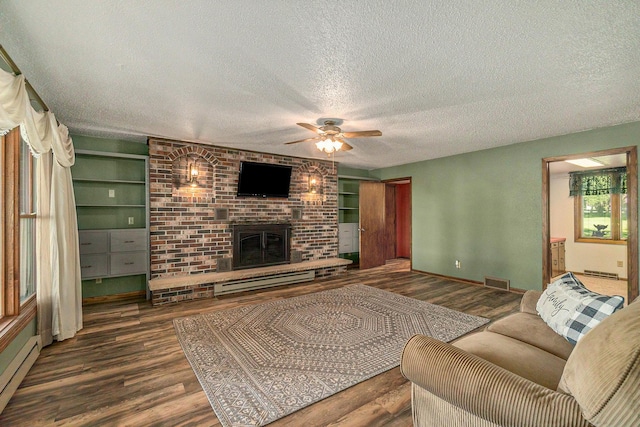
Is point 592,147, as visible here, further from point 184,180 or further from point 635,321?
point 184,180

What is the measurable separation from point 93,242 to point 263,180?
2637 mm

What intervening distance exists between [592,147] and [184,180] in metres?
5.92

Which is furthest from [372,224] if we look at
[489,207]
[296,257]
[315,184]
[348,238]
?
[489,207]

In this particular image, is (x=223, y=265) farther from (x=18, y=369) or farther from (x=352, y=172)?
(x=352, y=172)

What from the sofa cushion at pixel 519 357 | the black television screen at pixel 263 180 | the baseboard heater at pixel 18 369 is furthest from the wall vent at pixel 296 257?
the sofa cushion at pixel 519 357

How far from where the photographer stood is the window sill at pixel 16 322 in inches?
76.1

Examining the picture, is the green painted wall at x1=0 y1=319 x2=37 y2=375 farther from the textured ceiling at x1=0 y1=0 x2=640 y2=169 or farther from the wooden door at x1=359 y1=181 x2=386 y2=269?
the wooden door at x1=359 y1=181 x2=386 y2=269

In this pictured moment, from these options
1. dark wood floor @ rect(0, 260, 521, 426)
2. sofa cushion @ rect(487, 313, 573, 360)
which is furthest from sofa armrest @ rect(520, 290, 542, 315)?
dark wood floor @ rect(0, 260, 521, 426)

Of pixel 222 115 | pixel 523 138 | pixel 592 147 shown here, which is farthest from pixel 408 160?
pixel 222 115

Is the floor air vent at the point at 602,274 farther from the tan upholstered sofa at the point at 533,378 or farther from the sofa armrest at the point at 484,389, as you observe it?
the sofa armrest at the point at 484,389

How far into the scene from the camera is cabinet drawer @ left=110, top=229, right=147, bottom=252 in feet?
13.0

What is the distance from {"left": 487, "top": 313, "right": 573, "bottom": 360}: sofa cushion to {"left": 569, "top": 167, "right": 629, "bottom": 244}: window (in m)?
4.82

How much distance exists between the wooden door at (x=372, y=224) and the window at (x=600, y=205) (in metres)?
3.85

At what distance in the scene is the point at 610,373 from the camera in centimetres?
77
